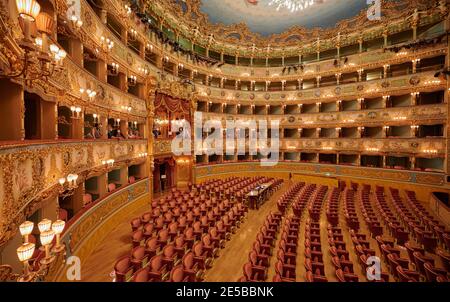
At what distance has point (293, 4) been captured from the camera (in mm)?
19219

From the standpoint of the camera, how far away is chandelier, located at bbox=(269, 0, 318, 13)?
18.8m

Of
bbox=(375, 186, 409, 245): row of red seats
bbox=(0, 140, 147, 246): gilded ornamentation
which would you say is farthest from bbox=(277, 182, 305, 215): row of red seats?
bbox=(0, 140, 147, 246): gilded ornamentation

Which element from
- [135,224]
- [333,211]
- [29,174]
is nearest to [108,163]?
[135,224]

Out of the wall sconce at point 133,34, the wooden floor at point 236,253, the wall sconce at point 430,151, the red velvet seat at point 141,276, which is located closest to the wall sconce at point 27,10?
the red velvet seat at point 141,276

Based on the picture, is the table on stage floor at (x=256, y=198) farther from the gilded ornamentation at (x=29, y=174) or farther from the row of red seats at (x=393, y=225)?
the gilded ornamentation at (x=29, y=174)

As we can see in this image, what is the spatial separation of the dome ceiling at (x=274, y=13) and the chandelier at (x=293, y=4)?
0.21m

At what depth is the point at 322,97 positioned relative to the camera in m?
21.1

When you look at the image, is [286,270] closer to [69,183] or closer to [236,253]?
[236,253]

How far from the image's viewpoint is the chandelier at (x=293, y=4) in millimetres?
18800

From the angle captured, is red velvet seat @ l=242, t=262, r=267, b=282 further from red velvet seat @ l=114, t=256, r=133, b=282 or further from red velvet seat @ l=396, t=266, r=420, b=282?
red velvet seat @ l=396, t=266, r=420, b=282

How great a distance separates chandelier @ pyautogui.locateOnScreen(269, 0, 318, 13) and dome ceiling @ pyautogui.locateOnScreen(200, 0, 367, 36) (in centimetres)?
21
